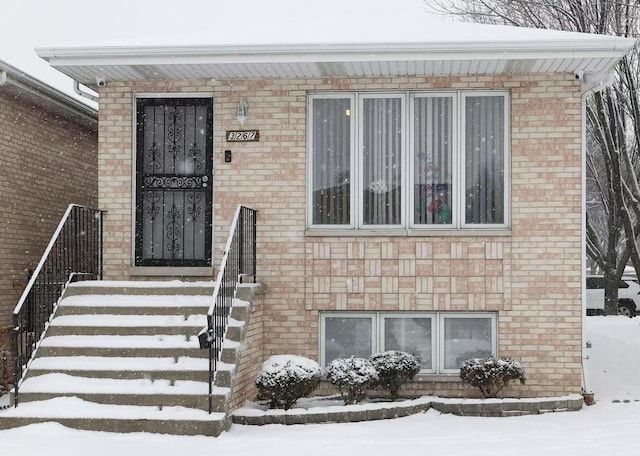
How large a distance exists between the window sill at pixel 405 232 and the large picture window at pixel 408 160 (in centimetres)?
12

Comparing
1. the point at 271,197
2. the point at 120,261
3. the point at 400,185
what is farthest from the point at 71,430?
the point at 400,185

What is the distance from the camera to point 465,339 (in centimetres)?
1004

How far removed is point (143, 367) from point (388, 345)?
3.01 metres

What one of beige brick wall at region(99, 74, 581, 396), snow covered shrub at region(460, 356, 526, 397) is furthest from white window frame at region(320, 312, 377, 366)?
snow covered shrub at region(460, 356, 526, 397)

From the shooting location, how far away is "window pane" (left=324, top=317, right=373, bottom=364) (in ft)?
33.2

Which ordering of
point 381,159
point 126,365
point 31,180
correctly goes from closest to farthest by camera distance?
point 126,365 < point 381,159 < point 31,180

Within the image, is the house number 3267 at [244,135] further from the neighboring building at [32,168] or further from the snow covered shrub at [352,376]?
the neighboring building at [32,168]

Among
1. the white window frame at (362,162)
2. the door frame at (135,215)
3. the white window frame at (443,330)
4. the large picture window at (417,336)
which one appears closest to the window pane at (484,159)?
the white window frame at (362,162)

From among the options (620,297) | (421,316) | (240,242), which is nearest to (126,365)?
(240,242)

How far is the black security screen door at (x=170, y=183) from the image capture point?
34.5 ft

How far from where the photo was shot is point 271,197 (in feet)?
33.4

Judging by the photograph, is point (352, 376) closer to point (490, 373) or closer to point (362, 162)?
point (490, 373)

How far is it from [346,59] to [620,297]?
776 inches

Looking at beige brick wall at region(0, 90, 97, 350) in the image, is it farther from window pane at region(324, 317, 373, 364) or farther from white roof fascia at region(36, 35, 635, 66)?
window pane at region(324, 317, 373, 364)
